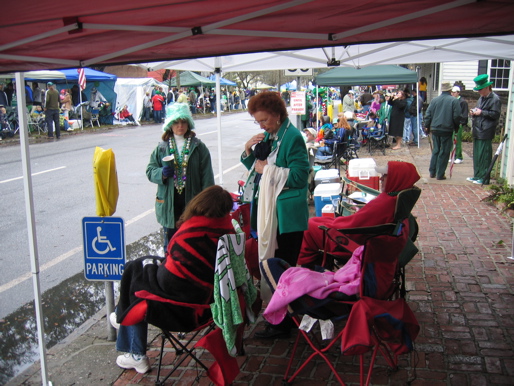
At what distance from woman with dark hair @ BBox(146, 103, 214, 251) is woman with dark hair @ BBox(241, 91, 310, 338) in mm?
913

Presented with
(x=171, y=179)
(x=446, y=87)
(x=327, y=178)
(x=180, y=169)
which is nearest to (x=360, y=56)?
(x=327, y=178)

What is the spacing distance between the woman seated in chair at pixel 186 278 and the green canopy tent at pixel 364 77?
11174 mm

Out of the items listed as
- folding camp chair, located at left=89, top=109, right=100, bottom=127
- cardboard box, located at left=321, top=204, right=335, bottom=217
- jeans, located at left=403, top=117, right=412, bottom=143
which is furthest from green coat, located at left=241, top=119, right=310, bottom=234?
folding camp chair, located at left=89, top=109, right=100, bottom=127

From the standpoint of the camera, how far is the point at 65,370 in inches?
152

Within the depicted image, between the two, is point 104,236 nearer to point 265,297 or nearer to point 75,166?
point 265,297

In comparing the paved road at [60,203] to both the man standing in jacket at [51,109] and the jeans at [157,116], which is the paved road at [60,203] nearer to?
the man standing in jacket at [51,109]

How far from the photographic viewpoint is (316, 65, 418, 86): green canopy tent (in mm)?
13992

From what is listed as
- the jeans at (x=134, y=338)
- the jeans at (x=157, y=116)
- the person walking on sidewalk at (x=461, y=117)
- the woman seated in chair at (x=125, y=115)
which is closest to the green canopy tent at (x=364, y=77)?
the person walking on sidewalk at (x=461, y=117)

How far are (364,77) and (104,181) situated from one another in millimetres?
11694

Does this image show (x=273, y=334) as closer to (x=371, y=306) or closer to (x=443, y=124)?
(x=371, y=306)

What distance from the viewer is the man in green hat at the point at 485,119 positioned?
9.68 m

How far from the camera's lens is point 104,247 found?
13.0 ft

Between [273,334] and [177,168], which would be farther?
[177,168]

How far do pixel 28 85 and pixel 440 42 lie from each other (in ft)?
70.4
